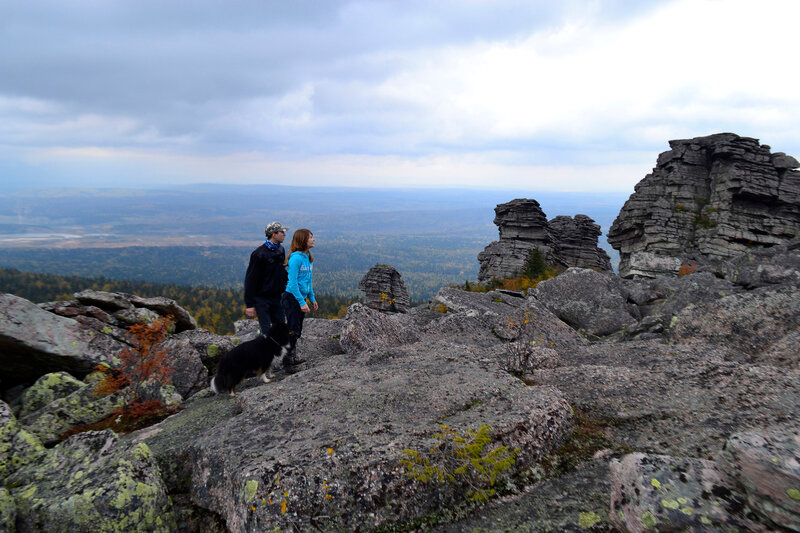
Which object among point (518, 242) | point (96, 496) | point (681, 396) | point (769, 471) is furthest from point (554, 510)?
point (518, 242)

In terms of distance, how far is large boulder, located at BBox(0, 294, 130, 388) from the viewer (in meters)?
11.0

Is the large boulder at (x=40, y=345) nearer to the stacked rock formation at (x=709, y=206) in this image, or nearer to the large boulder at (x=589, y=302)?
the large boulder at (x=589, y=302)

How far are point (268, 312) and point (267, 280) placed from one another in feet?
3.34

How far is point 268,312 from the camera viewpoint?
1119 centimetres

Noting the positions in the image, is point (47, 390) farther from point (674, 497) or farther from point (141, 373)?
point (674, 497)

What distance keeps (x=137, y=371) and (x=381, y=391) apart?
6.87m

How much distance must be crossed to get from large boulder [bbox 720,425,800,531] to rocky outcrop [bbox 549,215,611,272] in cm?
5006

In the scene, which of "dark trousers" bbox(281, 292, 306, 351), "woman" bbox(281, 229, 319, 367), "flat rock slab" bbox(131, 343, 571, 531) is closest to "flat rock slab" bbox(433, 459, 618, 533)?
"flat rock slab" bbox(131, 343, 571, 531)

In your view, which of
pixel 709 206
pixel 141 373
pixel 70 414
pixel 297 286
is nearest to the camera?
pixel 70 414

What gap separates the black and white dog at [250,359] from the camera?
9.37 metres

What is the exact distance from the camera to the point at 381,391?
7641 mm

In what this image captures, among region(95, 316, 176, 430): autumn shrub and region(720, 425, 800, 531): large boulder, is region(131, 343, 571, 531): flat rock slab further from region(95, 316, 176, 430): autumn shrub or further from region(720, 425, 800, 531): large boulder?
region(720, 425, 800, 531): large boulder

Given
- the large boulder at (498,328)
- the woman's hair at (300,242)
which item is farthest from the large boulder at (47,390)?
the large boulder at (498,328)

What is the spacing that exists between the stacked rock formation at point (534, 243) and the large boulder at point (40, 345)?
135 feet
